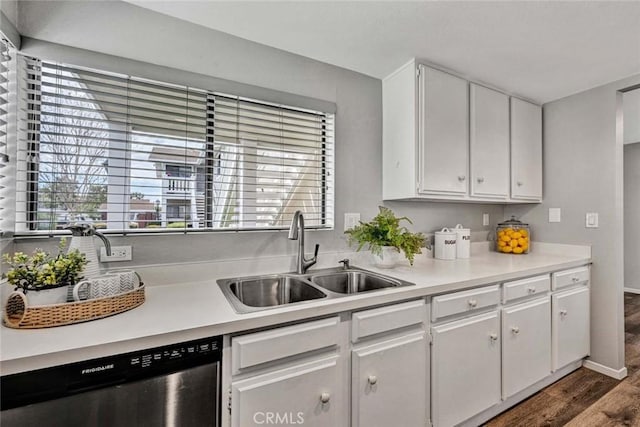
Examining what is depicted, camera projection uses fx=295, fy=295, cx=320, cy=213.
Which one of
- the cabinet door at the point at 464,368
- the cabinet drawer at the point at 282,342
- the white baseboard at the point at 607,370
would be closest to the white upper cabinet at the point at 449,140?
the cabinet door at the point at 464,368

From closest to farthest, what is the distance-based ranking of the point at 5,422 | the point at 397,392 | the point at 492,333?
the point at 5,422 < the point at 397,392 < the point at 492,333

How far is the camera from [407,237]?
5.89 ft

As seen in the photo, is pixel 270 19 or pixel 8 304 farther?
pixel 270 19

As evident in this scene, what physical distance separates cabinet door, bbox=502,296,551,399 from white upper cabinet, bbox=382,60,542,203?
0.81 meters

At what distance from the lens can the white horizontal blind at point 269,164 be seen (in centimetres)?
170

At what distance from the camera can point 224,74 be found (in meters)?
1.68

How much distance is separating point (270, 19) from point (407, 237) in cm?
143

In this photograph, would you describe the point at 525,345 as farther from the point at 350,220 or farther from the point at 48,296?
the point at 48,296

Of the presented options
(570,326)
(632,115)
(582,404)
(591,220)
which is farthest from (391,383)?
(632,115)

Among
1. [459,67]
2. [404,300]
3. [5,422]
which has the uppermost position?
[459,67]

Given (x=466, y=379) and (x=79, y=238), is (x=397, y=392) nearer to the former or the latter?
(x=466, y=379)

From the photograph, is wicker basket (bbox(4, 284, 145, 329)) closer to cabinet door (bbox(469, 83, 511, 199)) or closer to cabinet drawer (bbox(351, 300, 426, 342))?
cabinet drawer (bbox(351, 300, 426, 342))

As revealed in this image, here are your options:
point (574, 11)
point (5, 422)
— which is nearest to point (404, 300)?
point (5, 422)

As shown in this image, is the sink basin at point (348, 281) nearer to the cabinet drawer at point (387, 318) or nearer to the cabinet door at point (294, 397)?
the cabinet drawer at point (387, 318)
